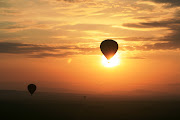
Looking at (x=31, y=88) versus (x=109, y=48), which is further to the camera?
(x=31, y=88)

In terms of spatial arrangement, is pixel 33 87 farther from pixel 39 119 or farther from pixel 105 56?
pixel 105 56

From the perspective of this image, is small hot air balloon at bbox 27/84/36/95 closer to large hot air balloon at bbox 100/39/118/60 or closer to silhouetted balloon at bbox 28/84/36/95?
silhouetted balloon at bbox 28/84/36/95

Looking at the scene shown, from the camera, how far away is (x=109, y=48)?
5278cm

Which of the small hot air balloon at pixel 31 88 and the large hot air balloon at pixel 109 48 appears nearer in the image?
the large hot air balloon at pixel 109 48

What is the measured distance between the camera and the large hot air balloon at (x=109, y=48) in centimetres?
5275

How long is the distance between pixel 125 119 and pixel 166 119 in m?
14.1

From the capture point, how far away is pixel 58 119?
90750mm

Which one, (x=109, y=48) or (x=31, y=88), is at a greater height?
(x=31, y=88)

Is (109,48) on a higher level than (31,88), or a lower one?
lower

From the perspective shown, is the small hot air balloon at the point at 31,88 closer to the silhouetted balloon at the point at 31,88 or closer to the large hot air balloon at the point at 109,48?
the silhouetted balloon at the point at 31,88

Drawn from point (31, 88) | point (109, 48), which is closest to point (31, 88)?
point (31, 88)

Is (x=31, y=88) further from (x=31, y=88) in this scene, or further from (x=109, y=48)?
(x=109, y=48)

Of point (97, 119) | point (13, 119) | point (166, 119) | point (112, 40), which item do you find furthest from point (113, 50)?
point (166, 119)

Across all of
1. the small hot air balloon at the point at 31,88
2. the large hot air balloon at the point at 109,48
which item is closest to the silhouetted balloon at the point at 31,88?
the small hot air balloon at the point at 31,88
